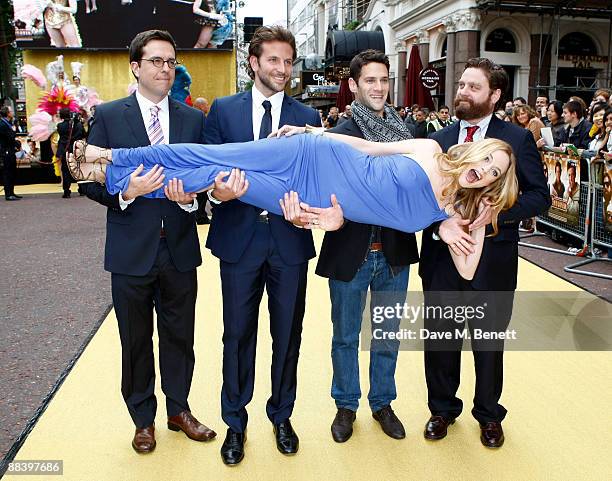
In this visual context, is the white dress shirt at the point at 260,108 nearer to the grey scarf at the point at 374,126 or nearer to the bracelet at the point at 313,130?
the bracelet at the point at 313,130

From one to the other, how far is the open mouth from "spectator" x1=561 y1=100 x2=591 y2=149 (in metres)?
6.03

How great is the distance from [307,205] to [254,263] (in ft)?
1.43

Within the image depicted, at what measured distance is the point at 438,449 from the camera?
3.07m

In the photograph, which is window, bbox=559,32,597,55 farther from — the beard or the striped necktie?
the striped necktie

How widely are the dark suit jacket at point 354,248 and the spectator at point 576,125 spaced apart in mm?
5827

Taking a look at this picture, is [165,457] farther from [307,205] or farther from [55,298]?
[55,298]

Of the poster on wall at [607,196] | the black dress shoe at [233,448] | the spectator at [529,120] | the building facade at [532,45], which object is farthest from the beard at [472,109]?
the building facade at [532,45]

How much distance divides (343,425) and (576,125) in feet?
21.4

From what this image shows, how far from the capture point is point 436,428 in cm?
317

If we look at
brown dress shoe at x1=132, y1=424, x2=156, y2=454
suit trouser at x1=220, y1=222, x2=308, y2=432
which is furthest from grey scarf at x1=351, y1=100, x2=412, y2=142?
brown dress shoe at x1=132, y1=424, x2=156, y2=454

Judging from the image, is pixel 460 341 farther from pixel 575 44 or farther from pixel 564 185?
pixel 575 44

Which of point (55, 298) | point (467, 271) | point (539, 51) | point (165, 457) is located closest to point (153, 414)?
point (165, 457)

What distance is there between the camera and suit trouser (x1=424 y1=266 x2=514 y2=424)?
10.1 feet

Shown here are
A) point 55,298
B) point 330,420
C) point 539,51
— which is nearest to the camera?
point 330,420
